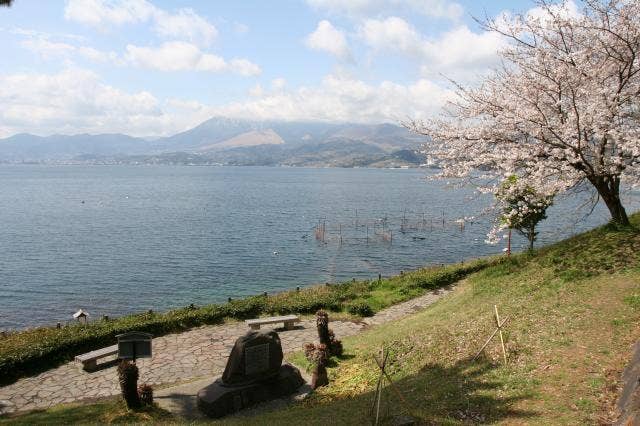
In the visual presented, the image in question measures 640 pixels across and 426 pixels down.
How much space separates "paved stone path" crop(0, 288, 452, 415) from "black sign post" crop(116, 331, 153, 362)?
130 cm

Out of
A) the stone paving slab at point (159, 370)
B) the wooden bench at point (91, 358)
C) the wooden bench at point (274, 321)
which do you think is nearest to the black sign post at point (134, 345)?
the stone paving slab at point (159, 370)

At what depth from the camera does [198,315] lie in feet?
84.0

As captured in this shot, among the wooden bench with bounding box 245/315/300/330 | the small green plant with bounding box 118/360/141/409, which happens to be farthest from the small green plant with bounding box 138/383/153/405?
the wooden bench with bounding box 245/315/300/330

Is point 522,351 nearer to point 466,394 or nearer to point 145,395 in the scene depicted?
point 466,394

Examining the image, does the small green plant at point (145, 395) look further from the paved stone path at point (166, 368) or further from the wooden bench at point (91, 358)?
the wooden bench at point (91, 358)

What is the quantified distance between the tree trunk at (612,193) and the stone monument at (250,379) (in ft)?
46.9

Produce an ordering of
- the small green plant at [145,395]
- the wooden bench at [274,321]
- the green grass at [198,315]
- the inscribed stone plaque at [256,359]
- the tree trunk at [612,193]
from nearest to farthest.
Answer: the small green plant at [145,395] < the inscribed stone plaque at [256,359] < the tree trunk at [612,193] < the green grass at [198,315] < the wooden bench at [274,321]

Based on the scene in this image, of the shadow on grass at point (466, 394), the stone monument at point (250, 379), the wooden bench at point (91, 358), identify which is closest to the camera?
Answer: the shadow on grass at point (466, 394)

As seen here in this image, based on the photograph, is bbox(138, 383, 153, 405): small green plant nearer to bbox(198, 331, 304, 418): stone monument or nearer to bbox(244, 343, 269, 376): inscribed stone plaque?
bbox(198, 331, 304, 418): stone monument

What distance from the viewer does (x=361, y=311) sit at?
26.7m

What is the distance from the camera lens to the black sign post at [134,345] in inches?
701

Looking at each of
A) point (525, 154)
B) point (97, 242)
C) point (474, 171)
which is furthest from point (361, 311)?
point (97, 242)

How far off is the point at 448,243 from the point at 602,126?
47.5 metres

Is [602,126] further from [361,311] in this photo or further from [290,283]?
[290,283]
